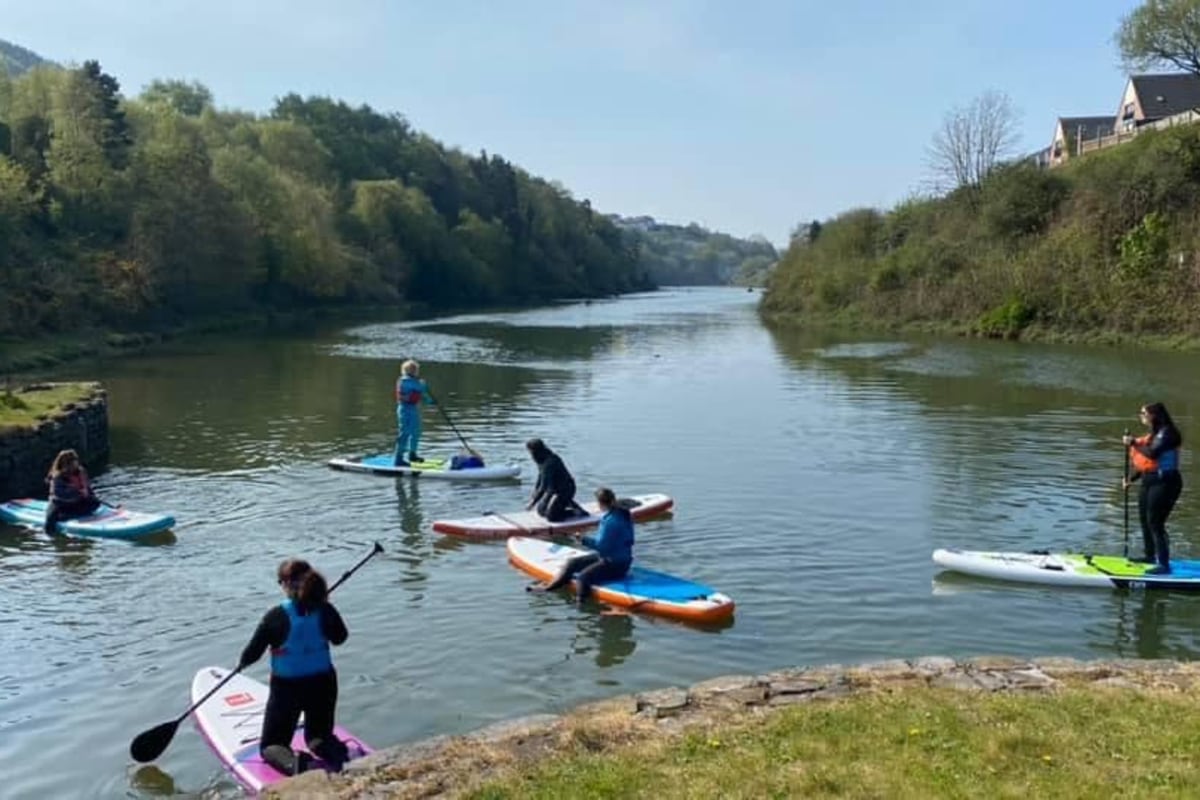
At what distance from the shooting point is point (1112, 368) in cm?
4103

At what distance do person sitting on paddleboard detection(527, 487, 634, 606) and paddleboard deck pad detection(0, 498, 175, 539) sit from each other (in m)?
6.80

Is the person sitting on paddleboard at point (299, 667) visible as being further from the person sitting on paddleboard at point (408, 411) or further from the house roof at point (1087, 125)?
the house roof at point (1087, 125)

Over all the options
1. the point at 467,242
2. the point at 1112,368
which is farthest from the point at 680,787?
the point at 467,242

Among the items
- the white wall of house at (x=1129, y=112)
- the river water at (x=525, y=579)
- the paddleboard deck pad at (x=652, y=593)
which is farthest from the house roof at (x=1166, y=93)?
the paddleboard deck pad at (x=652, y=593)

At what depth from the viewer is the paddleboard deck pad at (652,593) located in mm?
12398

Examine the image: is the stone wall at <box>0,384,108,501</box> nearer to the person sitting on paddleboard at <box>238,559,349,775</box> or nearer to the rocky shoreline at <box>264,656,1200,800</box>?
the person sitting on paddleboard at <box>238,559,349,775</box>

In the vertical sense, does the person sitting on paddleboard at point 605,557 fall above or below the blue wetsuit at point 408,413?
below

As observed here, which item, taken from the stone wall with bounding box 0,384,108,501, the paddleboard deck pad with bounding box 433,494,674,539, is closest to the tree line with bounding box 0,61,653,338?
the stone wall with bounding box 0,384,108,501

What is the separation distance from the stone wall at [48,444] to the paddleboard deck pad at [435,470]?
567 cm

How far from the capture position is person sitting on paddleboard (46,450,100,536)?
1689 centimetres

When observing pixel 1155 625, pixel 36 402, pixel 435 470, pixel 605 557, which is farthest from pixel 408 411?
pixel 1155 625

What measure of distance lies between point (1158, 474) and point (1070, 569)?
1.60 metres

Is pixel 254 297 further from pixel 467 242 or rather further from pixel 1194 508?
pixel 1194 508

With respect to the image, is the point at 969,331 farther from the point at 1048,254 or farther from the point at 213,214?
the point at 213,214
